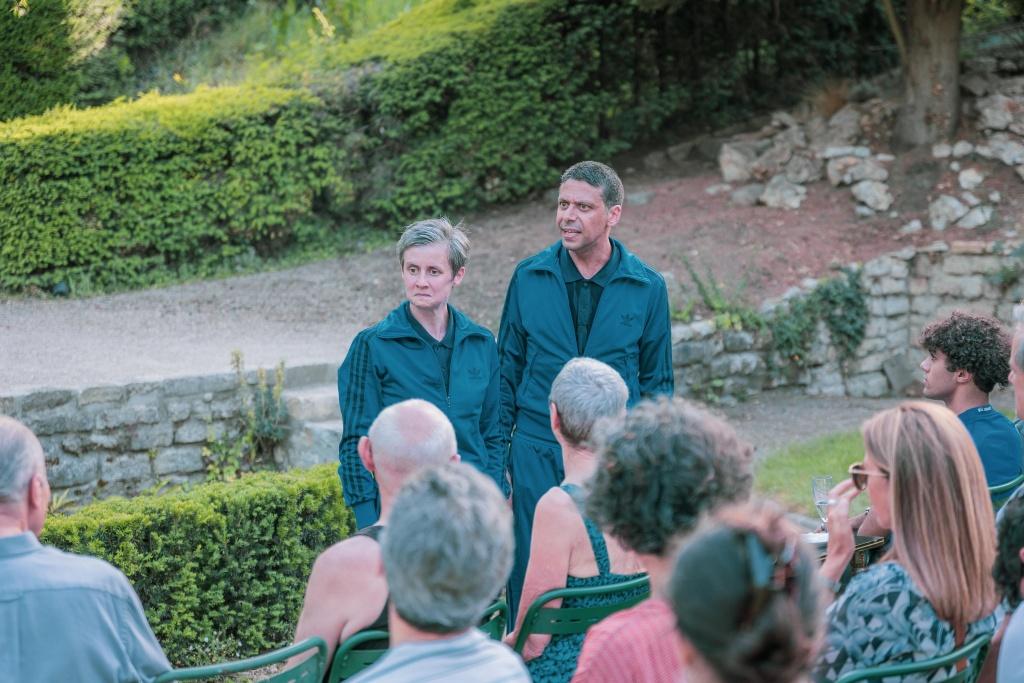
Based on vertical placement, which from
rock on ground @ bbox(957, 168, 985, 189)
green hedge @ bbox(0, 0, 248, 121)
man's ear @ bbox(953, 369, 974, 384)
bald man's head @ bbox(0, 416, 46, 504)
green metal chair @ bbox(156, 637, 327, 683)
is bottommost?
green metal chair @ bbox(156, 637, 327, 683)

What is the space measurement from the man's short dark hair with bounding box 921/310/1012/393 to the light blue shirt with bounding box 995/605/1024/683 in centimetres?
Result: 191

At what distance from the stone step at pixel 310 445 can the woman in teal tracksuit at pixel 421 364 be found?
3.04 meters

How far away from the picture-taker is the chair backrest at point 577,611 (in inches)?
127

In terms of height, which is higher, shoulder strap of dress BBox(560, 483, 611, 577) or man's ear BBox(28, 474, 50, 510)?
man's ear BBox(28, 474, 50, 510)

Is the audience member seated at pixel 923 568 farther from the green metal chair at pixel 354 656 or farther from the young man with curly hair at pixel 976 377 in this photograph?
the young man with curly hair at pixel 976 377

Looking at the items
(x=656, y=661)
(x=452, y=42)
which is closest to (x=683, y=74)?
(x=452, y=42)

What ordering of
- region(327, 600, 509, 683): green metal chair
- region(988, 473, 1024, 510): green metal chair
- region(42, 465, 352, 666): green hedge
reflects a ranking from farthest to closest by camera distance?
1. region(42, 465, 352, 666): green hedge
2. region(988, 473, 1024, 510): green metal chair
3. region(327, 600, 509, 683): green metal chair

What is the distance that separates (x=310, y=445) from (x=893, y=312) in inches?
234

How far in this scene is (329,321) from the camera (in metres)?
10.1

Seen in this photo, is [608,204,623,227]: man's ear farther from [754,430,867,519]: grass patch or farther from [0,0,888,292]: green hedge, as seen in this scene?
[0,0,888,292]: green hedge

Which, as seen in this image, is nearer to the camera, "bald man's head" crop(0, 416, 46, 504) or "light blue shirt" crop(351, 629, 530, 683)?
"light blue shirt" crop(351, 629, 530, 683)

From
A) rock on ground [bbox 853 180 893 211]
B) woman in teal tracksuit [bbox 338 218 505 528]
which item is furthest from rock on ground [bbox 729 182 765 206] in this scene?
woman in teal tracksuit [bbox 338 218 505 528]

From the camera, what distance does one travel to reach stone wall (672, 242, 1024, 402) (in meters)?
10.1

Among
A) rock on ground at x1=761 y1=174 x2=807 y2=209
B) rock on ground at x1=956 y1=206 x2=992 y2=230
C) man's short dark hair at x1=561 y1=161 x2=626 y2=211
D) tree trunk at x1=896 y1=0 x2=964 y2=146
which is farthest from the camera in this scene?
tree trunk at x1=896 y1=0 x2=964 y2=146
